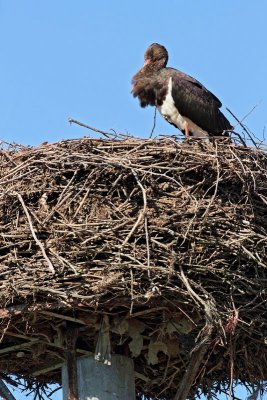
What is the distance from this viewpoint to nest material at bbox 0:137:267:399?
812 centimetres

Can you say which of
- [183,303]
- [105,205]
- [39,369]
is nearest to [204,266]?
[183,303]

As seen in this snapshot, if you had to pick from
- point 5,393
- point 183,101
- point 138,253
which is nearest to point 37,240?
point 138,253

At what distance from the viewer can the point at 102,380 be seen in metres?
8.67

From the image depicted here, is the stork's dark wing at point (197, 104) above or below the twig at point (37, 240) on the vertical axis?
above

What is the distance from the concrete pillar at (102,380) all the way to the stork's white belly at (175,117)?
335 cm

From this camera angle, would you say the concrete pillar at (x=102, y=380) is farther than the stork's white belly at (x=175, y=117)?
No

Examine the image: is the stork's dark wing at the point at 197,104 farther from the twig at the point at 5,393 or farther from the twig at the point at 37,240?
the twig at the point at 5,393

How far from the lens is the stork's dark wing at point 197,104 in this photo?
11320 mm

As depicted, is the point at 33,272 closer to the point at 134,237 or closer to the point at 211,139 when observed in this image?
the point at 134,237

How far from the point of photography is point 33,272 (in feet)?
26.9

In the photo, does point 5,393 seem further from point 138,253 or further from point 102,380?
point 138,253

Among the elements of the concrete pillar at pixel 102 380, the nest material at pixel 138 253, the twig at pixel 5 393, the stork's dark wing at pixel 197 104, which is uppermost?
the stork's dark wing at pixel 197 104

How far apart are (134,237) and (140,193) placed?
0.41 metres

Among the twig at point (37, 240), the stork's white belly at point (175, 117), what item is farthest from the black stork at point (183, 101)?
the twig at point (37, 240)
